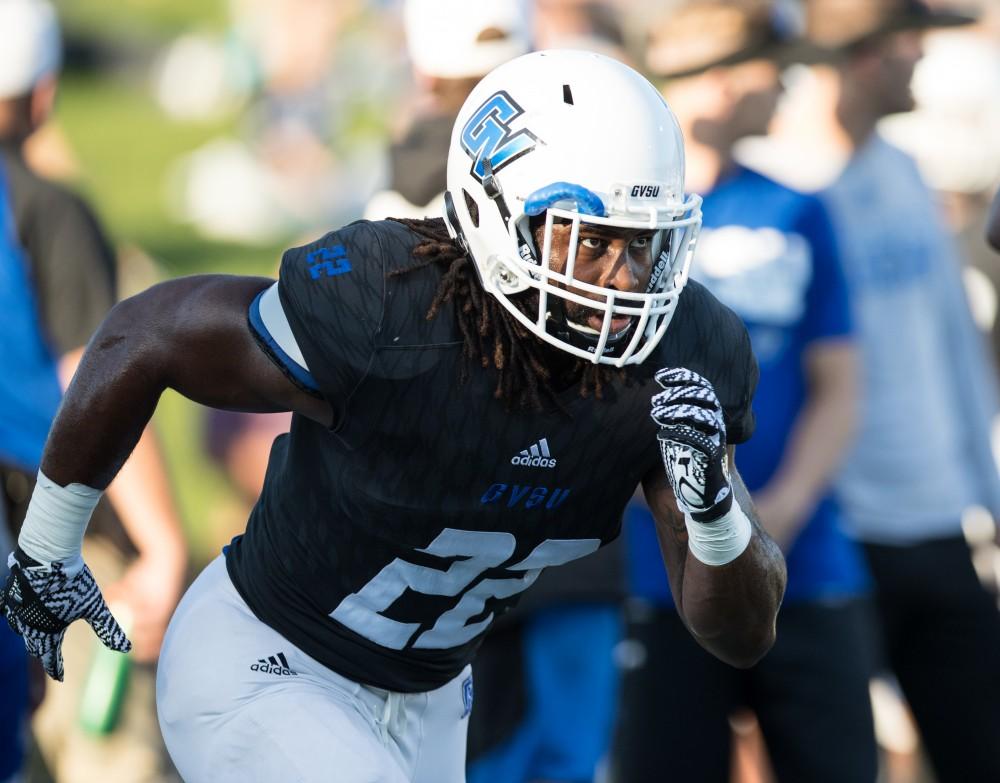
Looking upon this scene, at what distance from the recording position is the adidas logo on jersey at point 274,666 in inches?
115

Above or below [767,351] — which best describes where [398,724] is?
above

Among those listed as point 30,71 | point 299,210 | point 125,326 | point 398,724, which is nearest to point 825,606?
point 398,724

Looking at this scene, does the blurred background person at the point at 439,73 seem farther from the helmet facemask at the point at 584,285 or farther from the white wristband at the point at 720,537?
the white wristband at the point at 720,537

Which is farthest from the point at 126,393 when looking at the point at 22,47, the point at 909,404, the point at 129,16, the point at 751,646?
the point at 129,16

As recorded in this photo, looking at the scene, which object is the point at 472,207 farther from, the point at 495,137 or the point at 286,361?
the point at 286,361

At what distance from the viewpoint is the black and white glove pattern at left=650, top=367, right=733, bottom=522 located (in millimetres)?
2641

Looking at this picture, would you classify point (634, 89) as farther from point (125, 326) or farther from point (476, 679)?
point (476, 679)

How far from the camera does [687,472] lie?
2.69m

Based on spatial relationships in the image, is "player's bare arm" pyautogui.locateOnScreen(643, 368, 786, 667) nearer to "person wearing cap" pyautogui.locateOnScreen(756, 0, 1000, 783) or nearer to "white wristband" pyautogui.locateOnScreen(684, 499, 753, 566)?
"white wristband" pyautogui.locateOnScreen(684, 499, 753, 566)

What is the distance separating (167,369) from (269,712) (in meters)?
0.59

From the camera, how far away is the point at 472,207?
9.51ft

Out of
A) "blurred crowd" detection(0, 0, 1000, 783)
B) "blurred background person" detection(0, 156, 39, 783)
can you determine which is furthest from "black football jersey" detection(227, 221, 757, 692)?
"blurred background person" detection(0, 156, 39, 783)

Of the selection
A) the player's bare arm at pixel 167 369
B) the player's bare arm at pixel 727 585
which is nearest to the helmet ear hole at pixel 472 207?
the player's bare arm at pixel 167 369

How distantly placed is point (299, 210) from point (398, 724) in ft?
22.8
